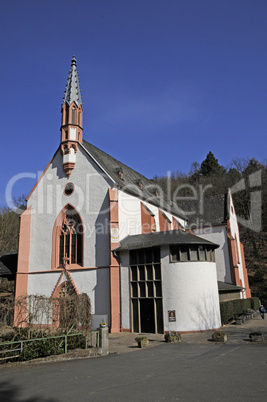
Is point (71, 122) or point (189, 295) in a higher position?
point (71, 122)

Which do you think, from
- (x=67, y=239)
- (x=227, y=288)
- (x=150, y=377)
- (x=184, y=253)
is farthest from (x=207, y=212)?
(x=150, y=377)

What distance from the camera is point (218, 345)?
1417 centimetres

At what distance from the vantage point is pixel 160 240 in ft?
67.1

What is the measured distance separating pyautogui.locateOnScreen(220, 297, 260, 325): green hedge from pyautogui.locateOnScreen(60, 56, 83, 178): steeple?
1594 centimetres

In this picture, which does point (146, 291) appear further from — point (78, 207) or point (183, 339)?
point (78, 207)

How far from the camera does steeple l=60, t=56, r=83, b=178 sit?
25266 mm

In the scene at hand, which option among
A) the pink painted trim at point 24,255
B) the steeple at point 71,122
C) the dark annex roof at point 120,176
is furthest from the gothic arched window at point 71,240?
the dark annex roof at point 120,176

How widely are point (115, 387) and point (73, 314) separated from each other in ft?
30.1

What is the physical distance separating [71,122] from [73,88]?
389 centimetres

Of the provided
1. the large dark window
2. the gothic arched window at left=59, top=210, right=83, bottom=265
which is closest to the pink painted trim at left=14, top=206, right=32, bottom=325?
the gothic arched window at left=59, top=210, right=83, bottom=265

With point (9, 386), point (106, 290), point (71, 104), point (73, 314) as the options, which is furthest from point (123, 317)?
point (71, 104)

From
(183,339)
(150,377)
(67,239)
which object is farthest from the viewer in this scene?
(67,239)

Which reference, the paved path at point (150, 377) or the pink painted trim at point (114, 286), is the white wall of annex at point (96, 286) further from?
the paved path at point (150, 377)

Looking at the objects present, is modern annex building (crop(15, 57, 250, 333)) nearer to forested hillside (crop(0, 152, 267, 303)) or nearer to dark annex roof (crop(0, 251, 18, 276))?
dark annex roof (crop(0, 251, 18, 276))
